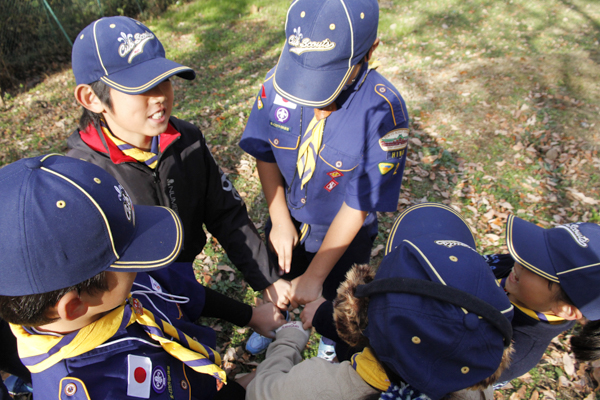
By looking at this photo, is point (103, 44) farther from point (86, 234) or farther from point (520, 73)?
point (520, 73)

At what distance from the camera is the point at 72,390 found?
3.88ft

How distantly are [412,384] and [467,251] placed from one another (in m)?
0.59

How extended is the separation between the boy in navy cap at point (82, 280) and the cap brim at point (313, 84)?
95 centimetres

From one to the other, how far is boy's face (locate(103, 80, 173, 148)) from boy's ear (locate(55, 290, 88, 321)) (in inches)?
43.5

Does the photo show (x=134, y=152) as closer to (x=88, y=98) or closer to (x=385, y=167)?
(x=88, y=98)

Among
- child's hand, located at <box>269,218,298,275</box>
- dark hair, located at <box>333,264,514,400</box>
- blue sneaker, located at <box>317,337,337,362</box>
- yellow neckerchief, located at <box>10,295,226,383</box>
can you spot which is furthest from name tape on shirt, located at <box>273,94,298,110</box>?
blue sneaker, located at <box>317,337,337,362</box>

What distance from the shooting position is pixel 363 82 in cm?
198

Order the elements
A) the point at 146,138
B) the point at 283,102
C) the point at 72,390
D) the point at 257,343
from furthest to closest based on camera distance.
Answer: the point at 257,343, the point at 283,102, the point at 146,138, the point at 72,390

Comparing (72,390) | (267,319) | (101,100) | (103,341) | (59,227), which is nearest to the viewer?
(59,227)

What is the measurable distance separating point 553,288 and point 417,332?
1225mm

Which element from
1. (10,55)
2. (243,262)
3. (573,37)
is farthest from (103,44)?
(573,37)

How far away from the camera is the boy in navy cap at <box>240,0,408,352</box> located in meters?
1.67

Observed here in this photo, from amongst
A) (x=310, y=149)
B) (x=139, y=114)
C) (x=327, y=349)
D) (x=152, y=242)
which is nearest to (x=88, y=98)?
(x=139, y=114)

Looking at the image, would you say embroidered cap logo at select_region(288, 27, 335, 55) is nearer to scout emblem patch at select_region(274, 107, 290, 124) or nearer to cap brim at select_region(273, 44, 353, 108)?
cap brim at select_region(273, 44, 353, 108)
